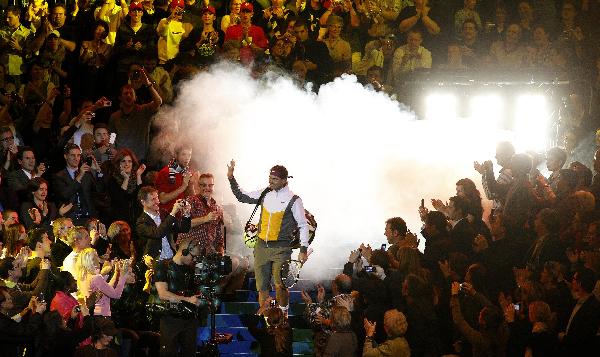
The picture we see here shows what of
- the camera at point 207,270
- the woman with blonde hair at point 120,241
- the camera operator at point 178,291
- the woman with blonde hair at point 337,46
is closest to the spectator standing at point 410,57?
the woman with blonde hair at point 337,46

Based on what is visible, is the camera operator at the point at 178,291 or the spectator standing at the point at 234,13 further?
the spectator standing at the point at 234,13

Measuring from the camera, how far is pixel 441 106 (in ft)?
58.6

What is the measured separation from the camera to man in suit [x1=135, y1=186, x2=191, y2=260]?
13219 millimetres

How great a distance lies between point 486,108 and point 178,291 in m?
7.61

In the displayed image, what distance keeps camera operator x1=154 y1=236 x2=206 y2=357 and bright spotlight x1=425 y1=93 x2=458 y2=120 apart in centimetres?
703

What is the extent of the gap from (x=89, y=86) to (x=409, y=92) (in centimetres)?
501

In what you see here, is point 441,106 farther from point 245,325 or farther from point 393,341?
point 393,341

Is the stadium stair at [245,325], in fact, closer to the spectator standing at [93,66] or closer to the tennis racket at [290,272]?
the tennis racket at [290,272]

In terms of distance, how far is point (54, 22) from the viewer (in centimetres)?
1792

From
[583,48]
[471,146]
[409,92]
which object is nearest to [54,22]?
[409,92]

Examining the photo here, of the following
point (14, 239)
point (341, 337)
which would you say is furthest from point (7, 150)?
point (341, 337)

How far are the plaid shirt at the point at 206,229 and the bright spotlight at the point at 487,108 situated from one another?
5.75m

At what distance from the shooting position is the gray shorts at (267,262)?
1307 cm

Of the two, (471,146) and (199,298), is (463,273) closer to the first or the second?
(199,298)
